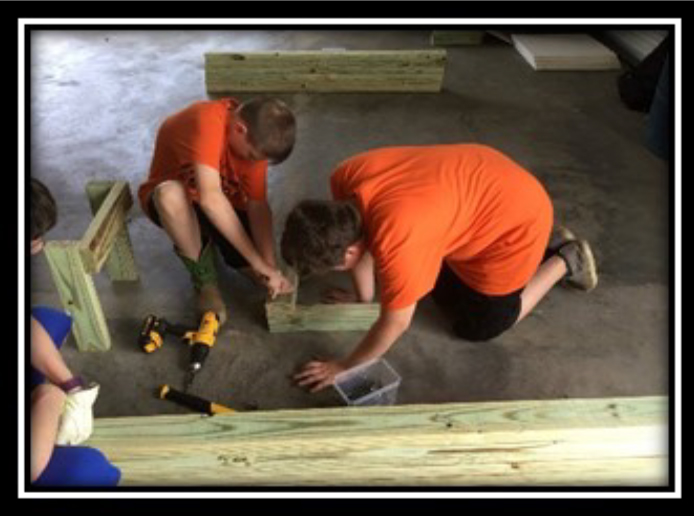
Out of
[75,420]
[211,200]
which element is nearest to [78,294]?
[211,200]

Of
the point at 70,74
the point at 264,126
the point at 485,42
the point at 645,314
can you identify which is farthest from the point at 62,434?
the point at 485,42

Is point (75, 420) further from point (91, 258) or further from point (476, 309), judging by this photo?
point (476, 309)

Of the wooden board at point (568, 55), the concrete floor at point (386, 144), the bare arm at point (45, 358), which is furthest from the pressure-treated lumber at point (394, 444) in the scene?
the wooden board at point (568, 55)

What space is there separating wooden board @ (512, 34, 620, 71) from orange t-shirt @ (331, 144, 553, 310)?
3.05 metres

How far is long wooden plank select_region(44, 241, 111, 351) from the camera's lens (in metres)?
1.96

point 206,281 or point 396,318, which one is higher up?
point 396,318

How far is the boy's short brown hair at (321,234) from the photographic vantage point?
5.52 ft

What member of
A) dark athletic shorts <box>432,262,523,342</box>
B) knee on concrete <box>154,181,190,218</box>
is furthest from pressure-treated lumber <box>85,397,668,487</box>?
knee on concrete <box>154,181,190,218</box>

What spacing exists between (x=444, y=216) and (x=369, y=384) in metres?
0.70

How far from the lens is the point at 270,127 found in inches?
76.7

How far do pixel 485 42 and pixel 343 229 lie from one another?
4.18 metres

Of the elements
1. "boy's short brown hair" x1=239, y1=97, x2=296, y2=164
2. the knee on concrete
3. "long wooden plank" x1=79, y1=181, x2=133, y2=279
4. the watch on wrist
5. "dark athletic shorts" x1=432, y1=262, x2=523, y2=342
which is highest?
"boy's short brown hair" x1=239, y1=97, x2=296, y2=164

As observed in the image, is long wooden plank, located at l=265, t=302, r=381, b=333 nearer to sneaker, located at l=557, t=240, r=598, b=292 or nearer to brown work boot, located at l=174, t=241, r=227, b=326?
brown work boot, located at l=174, t=241, r=227, b=326

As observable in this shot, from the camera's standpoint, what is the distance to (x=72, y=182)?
10.9ft
